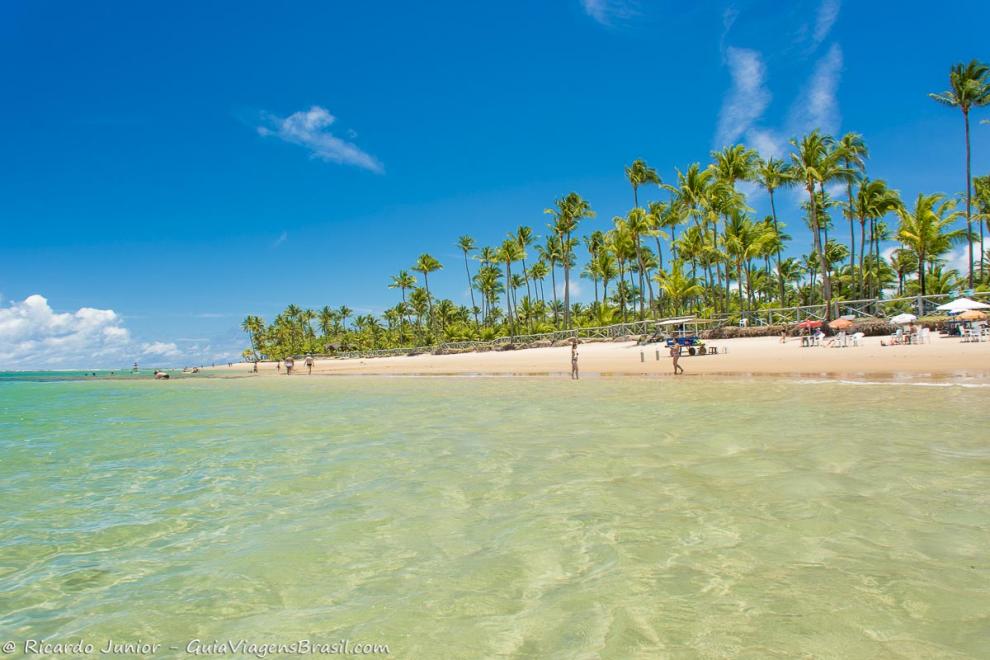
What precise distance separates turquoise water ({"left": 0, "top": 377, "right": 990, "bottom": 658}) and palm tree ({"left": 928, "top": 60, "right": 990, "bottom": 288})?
39378mm

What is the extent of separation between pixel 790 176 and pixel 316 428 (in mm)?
42784

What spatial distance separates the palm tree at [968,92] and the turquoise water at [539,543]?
3938 cm

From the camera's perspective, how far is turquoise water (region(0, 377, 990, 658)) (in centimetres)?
286

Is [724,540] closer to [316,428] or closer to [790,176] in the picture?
[316,428]

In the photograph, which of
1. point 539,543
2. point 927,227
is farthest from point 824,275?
point 539,543

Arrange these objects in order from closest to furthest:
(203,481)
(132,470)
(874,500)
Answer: (874,500) → (203,481) → (132,470)

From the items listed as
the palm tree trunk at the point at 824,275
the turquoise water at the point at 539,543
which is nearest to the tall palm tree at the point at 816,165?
the palm tree trunk at the point at 824,275

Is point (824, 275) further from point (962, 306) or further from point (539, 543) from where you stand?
point (539, 543)

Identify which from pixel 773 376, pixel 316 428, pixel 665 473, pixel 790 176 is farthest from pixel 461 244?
pixel 665 473

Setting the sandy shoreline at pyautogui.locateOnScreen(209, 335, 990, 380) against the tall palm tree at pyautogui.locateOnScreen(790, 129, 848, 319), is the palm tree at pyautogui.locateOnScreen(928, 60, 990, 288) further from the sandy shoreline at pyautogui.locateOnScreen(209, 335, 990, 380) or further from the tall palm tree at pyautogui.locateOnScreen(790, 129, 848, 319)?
the sandy shoreline at pyautogui.locateOnScreen(209, 335, 990, 380)

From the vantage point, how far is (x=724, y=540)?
4008 mm

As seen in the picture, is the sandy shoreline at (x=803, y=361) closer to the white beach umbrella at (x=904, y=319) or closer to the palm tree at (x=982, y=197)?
the white beach umbrella at (x=904, y=319)

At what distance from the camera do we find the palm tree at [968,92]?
3662 centimetres

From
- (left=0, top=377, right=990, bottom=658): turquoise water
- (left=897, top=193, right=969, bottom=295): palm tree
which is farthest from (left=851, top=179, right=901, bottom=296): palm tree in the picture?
(left=0, top=377, right=990, bottom=658): turquoise water
